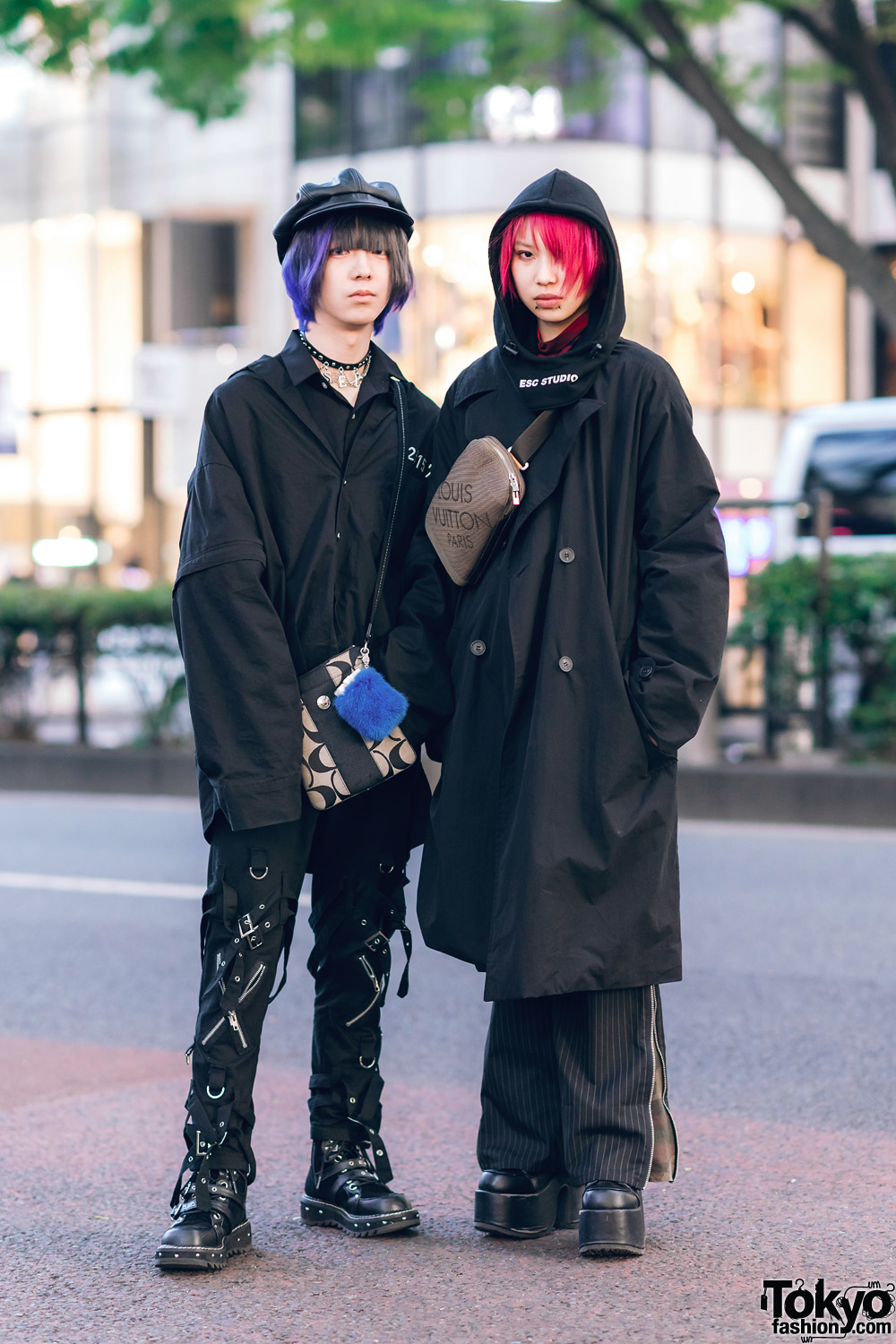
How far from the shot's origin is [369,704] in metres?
3.26

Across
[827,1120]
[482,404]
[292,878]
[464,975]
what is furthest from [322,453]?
[464,975]

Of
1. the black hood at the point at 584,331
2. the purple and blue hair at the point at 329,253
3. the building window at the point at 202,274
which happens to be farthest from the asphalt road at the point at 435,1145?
the building window at the point at 202,274

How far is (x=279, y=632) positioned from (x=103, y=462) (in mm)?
27456

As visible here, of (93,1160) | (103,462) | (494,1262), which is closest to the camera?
(494,1262)

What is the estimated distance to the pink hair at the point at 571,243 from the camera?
328cm

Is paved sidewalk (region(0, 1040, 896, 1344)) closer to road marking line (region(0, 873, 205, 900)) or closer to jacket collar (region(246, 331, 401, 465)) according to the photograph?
jacket collar (region(246, 331, 401, 465))

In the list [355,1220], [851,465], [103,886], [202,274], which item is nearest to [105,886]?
[103,886]

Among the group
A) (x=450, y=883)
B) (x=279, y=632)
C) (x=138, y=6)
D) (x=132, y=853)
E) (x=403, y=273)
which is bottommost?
(x=132, y=853)

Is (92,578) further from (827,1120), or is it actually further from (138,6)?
(827,1120)

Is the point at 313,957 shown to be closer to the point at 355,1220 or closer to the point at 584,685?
the point at 355,1220

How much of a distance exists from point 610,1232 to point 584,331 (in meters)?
1.69

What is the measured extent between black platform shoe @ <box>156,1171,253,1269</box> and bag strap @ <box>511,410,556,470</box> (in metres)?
1.46

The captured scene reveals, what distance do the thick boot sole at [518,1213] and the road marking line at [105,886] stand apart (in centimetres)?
427

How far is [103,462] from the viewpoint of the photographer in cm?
2991
